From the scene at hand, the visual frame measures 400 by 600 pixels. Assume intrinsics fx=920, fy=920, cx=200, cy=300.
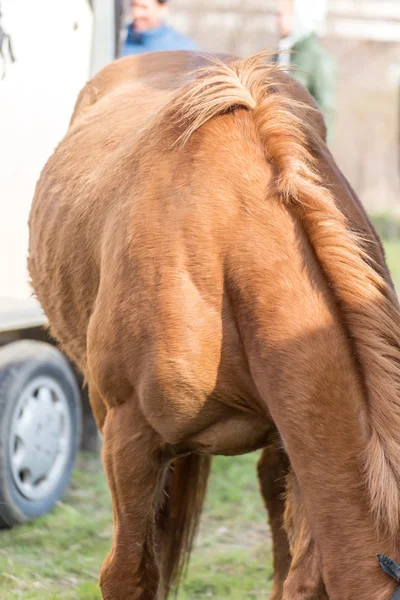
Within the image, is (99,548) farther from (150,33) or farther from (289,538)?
(150,33)

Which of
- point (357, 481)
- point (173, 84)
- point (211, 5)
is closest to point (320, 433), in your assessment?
point (357, 481)

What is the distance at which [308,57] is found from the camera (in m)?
5.66

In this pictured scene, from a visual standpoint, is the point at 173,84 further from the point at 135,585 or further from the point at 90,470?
the point at 90,470

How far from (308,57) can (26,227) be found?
240 centimetres

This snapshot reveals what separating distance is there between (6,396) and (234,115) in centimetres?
204

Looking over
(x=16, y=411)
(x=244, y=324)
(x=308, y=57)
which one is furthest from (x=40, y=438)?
(x=308, y=57)

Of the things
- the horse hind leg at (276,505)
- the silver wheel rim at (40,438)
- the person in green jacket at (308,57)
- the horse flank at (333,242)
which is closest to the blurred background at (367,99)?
the person in green jacket at (308,57)

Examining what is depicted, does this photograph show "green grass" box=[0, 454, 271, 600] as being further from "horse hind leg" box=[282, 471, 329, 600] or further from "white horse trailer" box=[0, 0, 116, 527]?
"horse hind leg" box=[282, 471, 329, 600]

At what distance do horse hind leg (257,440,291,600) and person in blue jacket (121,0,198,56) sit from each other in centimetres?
278

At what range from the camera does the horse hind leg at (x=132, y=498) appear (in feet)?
8.62

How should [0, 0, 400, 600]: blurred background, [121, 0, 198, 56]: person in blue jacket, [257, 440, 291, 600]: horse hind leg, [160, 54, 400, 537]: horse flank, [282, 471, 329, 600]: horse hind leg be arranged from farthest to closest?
[121, 0, 198, 56]: person in blue jacket
[0, 0, 400, 600]: blurred background
[257, 440, 291, 600]: horse hind leg
[282, 471, 329, 600]: horse hind leg
[160, 54, 400, 537]: horse flank

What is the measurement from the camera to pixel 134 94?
11.7ft

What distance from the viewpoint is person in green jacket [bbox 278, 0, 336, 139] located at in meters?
5.65

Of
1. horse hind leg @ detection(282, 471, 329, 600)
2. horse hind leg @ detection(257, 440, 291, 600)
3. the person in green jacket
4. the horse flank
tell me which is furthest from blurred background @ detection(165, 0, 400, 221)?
horse hind leg @ detection(282, 471, 329, 600)
